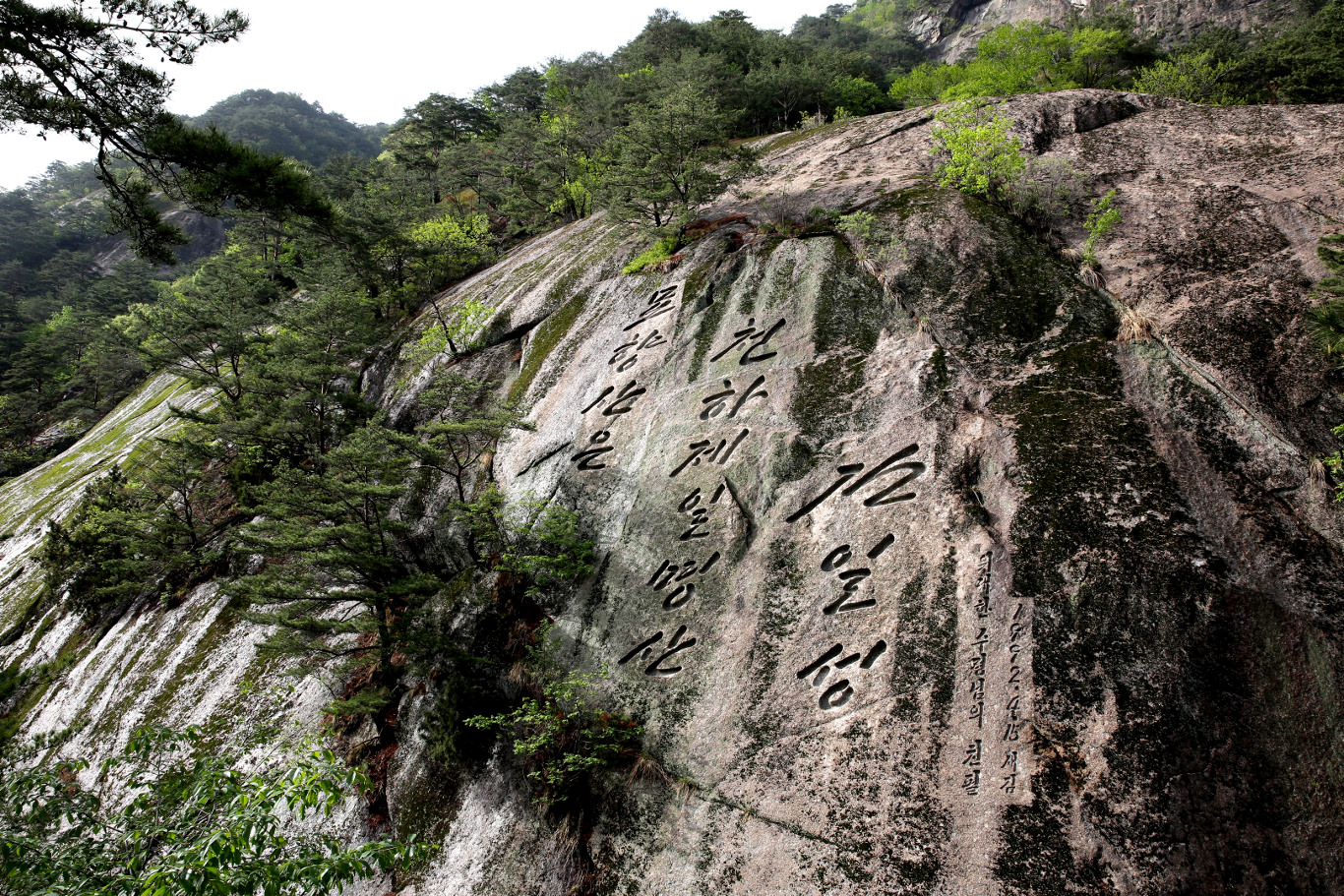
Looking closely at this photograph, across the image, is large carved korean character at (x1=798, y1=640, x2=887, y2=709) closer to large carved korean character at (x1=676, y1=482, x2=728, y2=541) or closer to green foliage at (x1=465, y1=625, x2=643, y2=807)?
large carved korean character at (x1=676, y1=482, x2=728, y2=541)

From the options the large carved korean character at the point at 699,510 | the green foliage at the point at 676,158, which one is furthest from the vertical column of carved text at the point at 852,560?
the green foliage at the point at 676,158

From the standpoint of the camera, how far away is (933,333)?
6750 millimetres

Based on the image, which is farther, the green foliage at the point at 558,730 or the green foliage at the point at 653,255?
the green foliage at the point at 653,255

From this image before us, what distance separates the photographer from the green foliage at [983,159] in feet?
26.2

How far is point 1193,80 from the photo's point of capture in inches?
781

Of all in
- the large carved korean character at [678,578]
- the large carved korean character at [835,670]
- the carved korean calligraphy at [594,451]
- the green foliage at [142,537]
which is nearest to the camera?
the large carved korean character at [835,670]

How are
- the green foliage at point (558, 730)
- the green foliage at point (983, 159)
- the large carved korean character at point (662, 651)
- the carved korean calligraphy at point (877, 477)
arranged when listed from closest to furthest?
the carved korean calligraphy at point (877, 477)
the green foliage at point (558, 730)
the large carved korean character at point (662, 651)
the green foliage at point (983, 159)

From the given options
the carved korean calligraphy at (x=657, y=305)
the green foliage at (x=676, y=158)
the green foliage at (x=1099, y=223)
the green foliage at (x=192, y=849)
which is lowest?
the green foliage at (x=192, y=849)

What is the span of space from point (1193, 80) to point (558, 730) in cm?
2944

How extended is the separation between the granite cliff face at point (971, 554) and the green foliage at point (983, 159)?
321mm

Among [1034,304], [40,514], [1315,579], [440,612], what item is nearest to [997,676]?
[1315,579]

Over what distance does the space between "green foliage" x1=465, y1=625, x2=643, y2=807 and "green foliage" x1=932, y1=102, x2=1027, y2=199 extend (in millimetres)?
8750

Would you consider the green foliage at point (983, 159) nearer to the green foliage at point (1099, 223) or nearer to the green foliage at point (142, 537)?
the green foliage at point (1099, 223)

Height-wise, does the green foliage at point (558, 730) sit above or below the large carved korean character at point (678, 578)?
below
